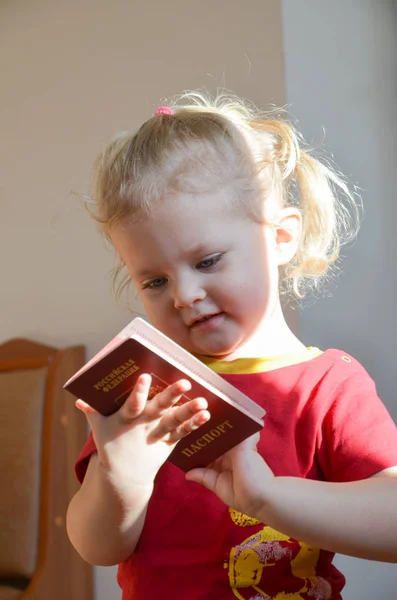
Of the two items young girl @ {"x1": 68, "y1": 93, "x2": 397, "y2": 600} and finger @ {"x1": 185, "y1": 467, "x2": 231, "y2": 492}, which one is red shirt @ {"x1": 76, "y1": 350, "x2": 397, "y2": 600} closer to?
young girl @ {"x1": 68, "y1": 93, "x2": 397, "y2": 600}

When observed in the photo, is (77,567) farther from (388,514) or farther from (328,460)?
(388,514)

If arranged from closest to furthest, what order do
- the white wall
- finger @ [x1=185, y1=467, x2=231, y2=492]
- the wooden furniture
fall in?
finger @ [x1=185, y1=467, x2=231, y2=492], the white wall, the wooden furniture

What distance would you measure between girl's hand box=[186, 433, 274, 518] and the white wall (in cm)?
71

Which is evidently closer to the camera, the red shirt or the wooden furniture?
the red shirt

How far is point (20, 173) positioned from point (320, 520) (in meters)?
1.86

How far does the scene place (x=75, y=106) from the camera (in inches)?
90.7

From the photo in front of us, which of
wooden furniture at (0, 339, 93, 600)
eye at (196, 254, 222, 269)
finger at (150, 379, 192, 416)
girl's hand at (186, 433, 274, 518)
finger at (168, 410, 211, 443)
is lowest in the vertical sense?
wooden furniture at (0, 339, 93, 600)

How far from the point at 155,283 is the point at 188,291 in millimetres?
74

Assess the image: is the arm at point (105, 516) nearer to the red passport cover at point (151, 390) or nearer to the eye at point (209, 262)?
the red passport cover at point (151, 390)

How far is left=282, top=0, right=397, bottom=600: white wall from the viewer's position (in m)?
1.67

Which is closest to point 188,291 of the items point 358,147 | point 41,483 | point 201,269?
point 201,269

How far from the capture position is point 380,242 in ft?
5.83

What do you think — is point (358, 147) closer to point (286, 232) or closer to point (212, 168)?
point (286, 232)

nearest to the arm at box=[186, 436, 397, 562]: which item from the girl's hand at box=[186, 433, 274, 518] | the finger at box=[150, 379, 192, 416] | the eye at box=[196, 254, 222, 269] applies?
the girl's hand at box=[186, 433, 274, 518]
